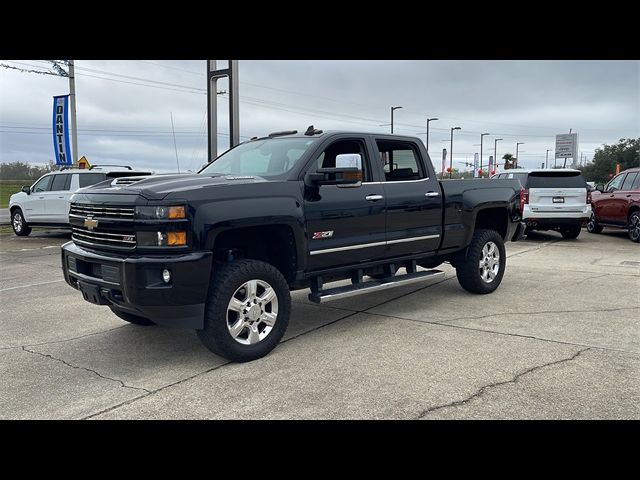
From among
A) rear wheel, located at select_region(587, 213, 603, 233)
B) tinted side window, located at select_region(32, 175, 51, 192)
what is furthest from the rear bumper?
tinted side window, located at select_region(32, 175, 51, 192)

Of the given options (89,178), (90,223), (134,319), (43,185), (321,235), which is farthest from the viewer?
(43,185)

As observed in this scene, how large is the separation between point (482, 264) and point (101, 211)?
4.83 m

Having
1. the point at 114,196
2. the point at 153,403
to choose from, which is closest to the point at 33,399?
the point at 153,403

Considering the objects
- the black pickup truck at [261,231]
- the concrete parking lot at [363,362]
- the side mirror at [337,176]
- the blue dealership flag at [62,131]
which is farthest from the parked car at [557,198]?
the blue dealership flag at [62,131]

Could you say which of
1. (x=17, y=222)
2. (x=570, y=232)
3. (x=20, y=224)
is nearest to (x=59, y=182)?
(x=20, y=224)

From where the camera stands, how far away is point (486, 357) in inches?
185

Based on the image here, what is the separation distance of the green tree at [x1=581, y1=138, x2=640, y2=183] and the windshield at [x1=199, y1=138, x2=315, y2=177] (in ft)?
209

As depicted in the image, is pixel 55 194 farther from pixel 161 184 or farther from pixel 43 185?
pixel 161 184

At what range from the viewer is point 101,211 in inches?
183

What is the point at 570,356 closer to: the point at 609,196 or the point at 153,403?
the point at 153,403

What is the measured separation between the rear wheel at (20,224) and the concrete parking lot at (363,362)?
9217 mm

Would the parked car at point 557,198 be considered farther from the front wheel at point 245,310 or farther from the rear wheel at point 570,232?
the front wheel at point 245,310
